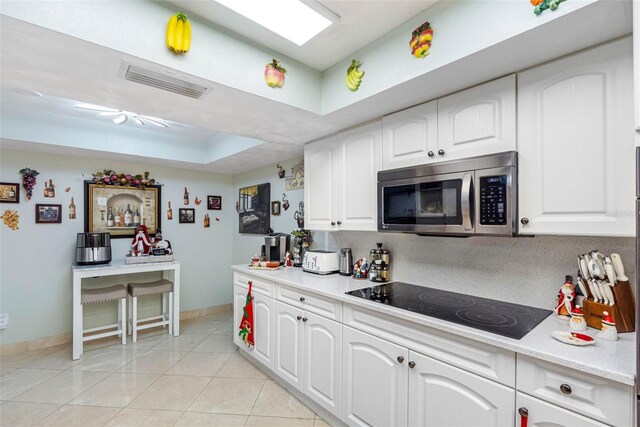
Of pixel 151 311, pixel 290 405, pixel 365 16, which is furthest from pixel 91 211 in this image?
pixel 365 16

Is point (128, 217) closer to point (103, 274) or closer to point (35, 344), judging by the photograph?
point (103, 274)

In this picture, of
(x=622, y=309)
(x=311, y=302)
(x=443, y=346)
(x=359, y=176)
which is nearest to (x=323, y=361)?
(x=311, y=302)

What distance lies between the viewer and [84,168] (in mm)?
3389

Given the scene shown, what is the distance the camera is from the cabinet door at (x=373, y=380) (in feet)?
4.99

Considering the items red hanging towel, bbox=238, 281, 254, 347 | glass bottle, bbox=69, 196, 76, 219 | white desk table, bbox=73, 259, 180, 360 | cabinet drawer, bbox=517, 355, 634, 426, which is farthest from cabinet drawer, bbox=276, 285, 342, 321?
glass bottle, bbox=69, 196, 76, 219

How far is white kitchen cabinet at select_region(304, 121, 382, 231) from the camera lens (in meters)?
2.08

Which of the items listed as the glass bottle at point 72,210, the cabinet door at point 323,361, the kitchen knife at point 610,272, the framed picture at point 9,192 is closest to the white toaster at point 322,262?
the cabinet door at point 323,361

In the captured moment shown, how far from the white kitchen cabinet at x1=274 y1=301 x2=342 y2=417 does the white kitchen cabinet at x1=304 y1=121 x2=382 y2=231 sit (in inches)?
28.7

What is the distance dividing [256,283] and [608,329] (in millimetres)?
→ 2259

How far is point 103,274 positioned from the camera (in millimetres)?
3092

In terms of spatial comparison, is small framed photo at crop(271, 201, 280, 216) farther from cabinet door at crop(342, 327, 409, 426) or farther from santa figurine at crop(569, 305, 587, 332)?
santa figurine at crop(569, 305, 587, 332)

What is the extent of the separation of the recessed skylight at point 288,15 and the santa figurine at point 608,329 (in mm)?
1729

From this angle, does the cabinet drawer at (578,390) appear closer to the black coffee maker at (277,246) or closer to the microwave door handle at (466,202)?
the microwave door handle at (466,202)

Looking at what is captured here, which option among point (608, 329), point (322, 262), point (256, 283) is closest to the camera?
point (608, 329)
